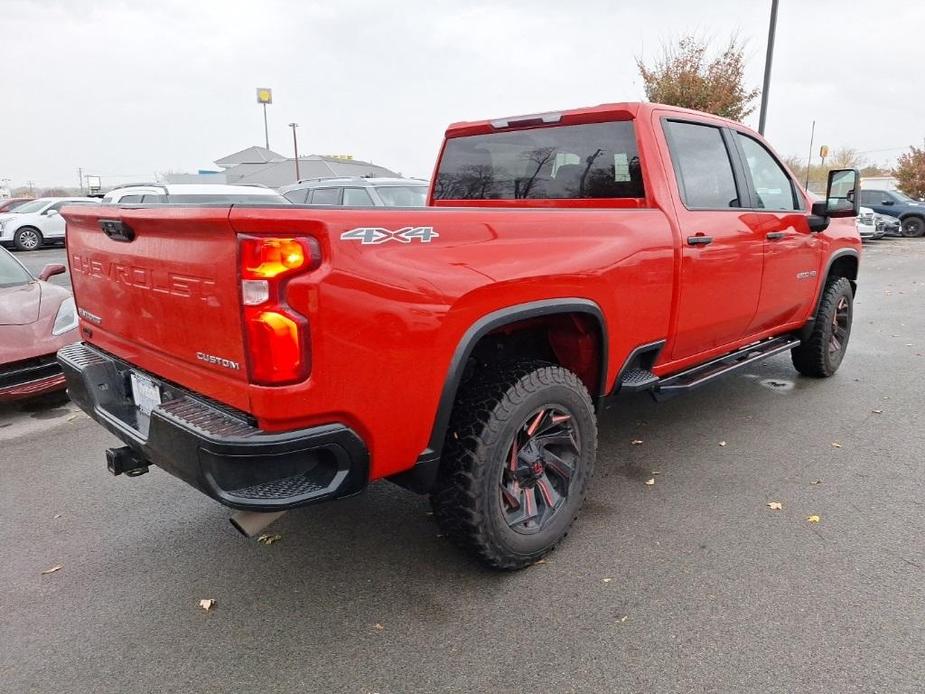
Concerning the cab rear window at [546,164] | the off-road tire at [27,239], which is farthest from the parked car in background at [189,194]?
the off-road tire at [27,239]

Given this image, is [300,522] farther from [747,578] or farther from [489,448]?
[747,578]

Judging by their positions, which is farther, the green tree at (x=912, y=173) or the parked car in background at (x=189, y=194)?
the green tree at (x=912, y=173)

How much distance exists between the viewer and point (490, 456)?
253 cm

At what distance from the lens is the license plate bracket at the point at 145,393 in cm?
253

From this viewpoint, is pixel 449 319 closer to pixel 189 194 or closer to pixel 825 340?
pixel 825 340

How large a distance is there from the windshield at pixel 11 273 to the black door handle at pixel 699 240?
5.12 metres

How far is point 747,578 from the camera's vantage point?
273 centimetres

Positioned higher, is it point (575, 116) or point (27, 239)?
A: point (575, 116)

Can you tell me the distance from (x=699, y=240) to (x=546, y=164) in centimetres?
94

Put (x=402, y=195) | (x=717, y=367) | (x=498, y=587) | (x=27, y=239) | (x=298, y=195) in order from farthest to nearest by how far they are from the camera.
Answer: (x=27, y=239), (x=298, y=195), (x=402, y=195), (x=717, y=367), (x=498, y=587)

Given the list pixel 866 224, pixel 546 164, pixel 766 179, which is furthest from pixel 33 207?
pixel 866 224

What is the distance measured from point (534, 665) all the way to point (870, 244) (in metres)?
22.0

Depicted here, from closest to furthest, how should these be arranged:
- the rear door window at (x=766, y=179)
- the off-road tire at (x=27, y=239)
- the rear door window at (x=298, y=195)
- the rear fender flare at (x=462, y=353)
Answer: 1. the rear fender flare at (x=462, y=353)
2. the rear door window at (x=766, y=179)
3. the rear door window at (x=298, y=195)
4. the off-road tire at (x=27, y=239)

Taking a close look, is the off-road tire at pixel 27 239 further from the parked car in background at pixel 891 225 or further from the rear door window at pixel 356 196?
the parked car in background at pixel 891 225
